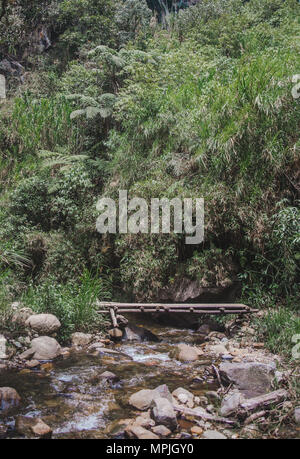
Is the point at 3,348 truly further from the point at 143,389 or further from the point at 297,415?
the point at 297,415

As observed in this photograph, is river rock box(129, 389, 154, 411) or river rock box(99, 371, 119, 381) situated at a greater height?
river rock box(129, 389, 154, 411)

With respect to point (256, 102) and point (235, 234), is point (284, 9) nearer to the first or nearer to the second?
point (256, 102)

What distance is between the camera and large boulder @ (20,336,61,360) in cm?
415

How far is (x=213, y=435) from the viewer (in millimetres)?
2643

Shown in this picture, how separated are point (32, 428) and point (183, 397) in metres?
1.25

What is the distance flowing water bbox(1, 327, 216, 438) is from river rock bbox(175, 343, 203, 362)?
86 mm

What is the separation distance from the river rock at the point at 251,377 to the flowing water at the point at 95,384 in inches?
12.8

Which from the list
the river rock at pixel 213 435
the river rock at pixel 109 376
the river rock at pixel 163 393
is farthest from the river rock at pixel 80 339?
the river rock at pixel 213 435

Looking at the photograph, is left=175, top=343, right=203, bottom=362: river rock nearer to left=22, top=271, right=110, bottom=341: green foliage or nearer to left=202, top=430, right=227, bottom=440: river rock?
left=22, top=271, right=110, bottom=341: green foliage

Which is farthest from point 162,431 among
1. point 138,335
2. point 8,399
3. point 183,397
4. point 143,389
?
point 138,335

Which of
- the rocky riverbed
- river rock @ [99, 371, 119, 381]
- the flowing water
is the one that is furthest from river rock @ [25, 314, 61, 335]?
river rock @ [99, 371, 119, 381]

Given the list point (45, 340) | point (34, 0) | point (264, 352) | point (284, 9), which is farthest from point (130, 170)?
point (34, 0)

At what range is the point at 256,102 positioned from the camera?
5.35 m

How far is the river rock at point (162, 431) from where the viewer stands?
2670mm
